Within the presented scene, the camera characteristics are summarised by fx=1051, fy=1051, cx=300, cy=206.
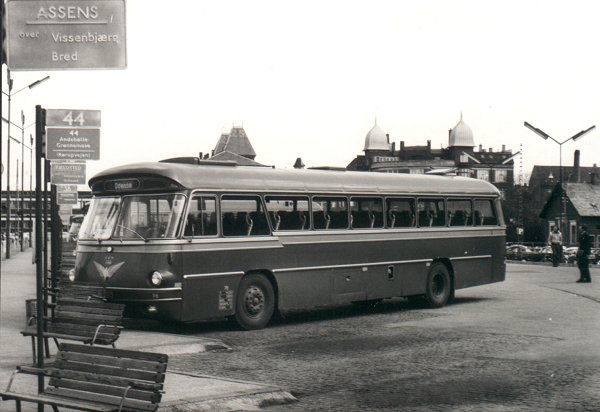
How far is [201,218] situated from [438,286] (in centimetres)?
692

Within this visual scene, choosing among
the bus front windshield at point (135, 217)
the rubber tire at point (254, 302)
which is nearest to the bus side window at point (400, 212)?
the rubber tire at point (254, 302)

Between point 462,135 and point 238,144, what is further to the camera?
point 462,135

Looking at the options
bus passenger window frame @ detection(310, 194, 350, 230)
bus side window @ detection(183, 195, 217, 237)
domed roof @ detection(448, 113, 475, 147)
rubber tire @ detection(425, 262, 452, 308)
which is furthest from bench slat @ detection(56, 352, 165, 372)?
domed roof @ detection(448, 113, 475, 147)

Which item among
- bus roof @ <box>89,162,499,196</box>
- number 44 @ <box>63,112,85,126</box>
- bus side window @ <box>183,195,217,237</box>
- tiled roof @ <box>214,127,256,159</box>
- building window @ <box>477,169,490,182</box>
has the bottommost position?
bus side window @ <box>183,195,217,237</box>

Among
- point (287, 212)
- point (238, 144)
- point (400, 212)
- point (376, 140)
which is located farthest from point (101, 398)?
point (376, 140)

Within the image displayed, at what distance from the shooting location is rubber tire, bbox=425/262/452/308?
20.8 m

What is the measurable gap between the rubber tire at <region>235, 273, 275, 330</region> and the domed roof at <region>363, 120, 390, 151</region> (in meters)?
174

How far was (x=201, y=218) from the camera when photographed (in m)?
16.1

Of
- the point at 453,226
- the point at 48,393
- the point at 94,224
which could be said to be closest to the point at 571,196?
the point at 453,226

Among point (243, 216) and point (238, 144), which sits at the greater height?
point (238, 144)

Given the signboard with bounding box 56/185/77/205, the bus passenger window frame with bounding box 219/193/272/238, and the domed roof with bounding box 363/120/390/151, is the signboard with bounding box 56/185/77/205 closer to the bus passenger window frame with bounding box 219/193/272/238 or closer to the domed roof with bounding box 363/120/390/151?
the bus passenger window frame with bounding box 219/193/272/238

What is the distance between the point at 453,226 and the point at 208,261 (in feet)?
23.9

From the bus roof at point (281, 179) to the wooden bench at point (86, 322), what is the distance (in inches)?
180

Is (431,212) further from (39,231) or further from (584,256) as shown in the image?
(39,231)
